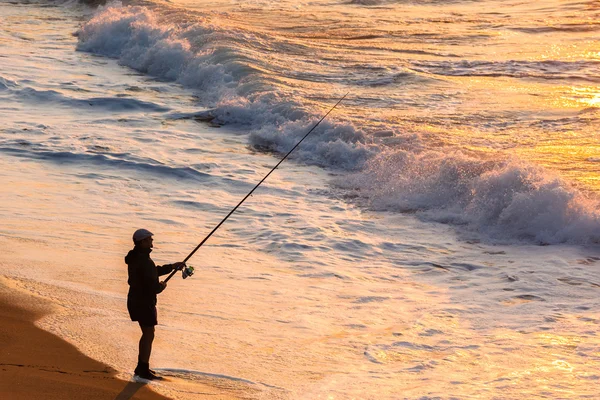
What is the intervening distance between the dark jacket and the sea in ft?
1.62

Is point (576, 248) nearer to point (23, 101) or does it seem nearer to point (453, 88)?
point (453, 88)

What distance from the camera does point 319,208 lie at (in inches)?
397

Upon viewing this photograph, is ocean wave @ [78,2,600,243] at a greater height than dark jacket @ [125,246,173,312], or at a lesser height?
lesser

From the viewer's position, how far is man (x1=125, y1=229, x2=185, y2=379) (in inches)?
207

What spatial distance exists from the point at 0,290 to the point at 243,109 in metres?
8.63

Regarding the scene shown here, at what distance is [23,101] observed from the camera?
14.9 metres

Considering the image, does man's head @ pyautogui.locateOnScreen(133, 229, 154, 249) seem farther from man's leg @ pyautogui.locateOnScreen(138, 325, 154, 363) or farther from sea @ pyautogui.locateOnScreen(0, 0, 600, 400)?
sea @ pyautogui.locateOnScreen(0, 0, 600, 400)

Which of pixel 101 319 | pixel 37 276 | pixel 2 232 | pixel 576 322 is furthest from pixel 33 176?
pixel 576 322

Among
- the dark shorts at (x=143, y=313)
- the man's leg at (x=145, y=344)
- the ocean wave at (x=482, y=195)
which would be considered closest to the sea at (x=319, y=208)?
the ocean wave at (x=482, y=195)

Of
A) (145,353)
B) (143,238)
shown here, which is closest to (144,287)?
(143,238)

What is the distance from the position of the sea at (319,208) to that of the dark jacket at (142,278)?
1.62 feet

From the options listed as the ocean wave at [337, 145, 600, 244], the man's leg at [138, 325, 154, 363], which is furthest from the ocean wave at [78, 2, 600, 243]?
the man's leg at [138, 325, 154, 363]

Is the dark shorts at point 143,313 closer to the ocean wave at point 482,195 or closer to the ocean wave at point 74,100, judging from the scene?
the ocean wave at point 482,195

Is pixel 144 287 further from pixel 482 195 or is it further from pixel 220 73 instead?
pixel 220 73
